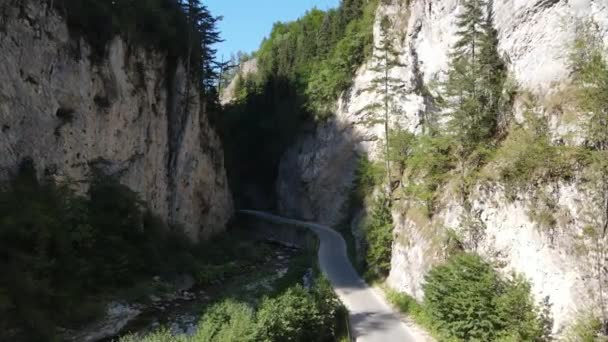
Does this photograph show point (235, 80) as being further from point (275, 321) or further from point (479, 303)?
point (479, 303)

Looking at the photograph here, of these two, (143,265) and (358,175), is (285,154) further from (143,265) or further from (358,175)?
(143,265)

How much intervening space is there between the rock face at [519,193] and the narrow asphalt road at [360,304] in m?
1.27

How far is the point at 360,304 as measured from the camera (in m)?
16.4

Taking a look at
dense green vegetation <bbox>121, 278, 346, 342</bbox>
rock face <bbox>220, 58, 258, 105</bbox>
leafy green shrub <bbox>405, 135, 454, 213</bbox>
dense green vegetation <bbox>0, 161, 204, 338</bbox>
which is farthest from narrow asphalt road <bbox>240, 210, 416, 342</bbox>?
rock face <bbox>220, 58, 258, 105</bbox>

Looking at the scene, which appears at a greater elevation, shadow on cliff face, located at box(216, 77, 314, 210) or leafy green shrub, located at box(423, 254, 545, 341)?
shadow on cliff face, located at box(216, 77, 314, 210)

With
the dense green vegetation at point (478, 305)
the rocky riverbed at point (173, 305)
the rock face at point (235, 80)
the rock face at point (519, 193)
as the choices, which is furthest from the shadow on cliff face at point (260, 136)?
the dense green vegetation at point (478, 305)

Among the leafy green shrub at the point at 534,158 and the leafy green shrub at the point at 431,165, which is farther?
the leafy green shrub at the point at 431,165

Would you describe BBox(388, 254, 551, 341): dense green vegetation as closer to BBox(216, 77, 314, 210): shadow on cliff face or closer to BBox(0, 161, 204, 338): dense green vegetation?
BBox(0, 161, 204, 338): dense green vegetation

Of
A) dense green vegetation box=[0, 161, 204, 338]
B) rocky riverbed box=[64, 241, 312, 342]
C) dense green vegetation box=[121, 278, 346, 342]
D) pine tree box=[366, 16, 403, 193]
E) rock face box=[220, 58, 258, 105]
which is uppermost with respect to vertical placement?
rock face box=[220, 58, 258, 105]

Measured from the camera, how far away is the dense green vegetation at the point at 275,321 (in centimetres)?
1066

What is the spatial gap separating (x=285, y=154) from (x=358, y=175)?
17.4 metres

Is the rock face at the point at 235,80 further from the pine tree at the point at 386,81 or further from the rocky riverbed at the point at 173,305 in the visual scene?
the rocky riverbed at the point at 173,305

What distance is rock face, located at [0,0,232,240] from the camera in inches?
704

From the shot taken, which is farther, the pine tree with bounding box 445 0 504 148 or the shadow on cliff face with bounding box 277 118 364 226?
the shadow on cliff face with bounding box 277 118 364 226
